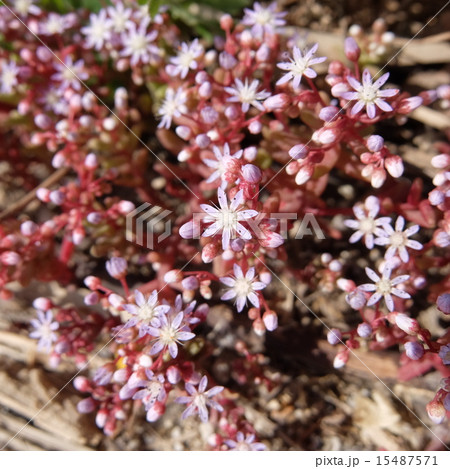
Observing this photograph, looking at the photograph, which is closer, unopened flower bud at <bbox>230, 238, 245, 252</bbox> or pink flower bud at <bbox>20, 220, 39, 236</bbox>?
unopened flower bud at <bbox>230, 238, 245, 252</bbox>

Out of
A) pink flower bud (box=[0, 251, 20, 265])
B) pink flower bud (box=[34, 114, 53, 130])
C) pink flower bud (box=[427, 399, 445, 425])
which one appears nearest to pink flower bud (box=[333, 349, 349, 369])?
pink flower bud (box=[427, 399, 445, 425])

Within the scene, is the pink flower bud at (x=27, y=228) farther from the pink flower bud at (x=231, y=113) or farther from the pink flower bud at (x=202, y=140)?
the pink flower bud at (x=231, y=113)

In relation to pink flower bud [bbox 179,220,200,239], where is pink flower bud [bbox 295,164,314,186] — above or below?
above

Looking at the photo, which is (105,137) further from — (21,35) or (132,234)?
(21,35)

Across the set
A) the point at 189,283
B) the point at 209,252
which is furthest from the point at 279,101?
the point at 189,283

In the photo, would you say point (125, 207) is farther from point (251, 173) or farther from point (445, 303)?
point (445, 303)

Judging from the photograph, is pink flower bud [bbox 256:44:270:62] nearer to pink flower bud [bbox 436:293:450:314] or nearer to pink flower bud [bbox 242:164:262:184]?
pink flower bud [bbox 242:164:262:184]

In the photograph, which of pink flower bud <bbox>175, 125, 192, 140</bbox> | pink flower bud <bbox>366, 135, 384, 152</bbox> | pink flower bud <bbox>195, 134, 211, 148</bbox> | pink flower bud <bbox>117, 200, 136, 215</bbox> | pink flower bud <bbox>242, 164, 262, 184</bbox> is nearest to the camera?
Result: pink flower bud <bbox>242, 164, 262, 184</bbox>
